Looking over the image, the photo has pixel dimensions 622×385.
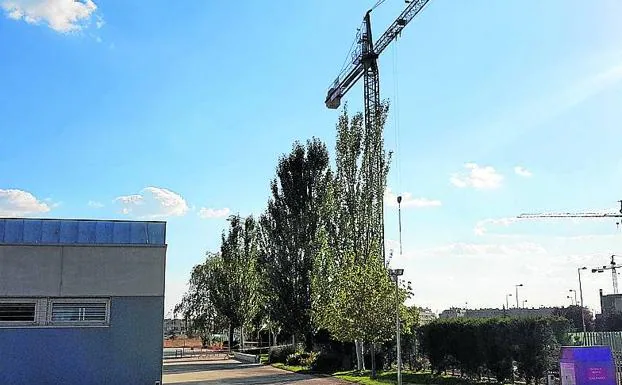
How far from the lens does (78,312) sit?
1961cm

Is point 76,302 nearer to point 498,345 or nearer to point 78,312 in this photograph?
point 78,312

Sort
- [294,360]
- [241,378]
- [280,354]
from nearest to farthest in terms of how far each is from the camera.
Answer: [241,378] < [294,360] < [280,354]

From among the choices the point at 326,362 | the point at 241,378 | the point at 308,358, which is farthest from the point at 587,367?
the point at 308,358

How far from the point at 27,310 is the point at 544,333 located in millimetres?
16775

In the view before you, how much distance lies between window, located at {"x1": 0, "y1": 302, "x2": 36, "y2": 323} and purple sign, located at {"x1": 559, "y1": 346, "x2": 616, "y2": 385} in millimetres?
14767

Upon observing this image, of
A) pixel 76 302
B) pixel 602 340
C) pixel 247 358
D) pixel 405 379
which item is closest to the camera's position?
pixel 76 302

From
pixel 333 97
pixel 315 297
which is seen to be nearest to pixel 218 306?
pixel 315 297

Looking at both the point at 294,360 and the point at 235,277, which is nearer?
the point at 294,360

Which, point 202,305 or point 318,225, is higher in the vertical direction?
point 318,225

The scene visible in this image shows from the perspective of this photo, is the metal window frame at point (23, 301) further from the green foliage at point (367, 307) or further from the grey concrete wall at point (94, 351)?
the green foliage at point (367, 307)

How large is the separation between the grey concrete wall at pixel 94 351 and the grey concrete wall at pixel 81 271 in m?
0.47

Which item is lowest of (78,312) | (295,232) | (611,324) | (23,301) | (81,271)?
(611,324)

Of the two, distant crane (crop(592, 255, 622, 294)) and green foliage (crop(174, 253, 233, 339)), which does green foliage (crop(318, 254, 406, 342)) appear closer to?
green foliage (crop(174, 253, 233, 339))

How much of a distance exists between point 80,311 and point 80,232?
256 cm
